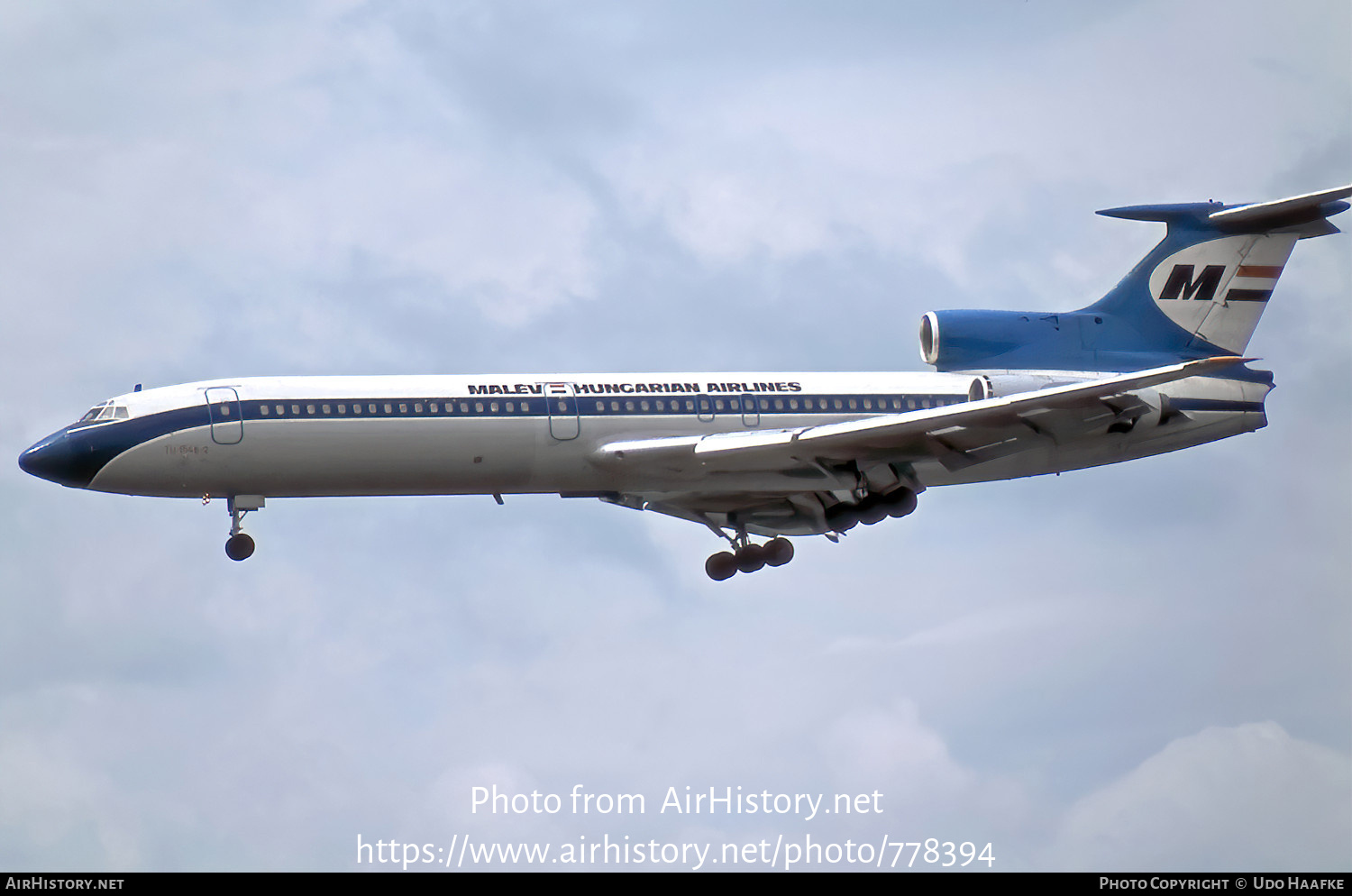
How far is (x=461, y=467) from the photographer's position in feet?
119

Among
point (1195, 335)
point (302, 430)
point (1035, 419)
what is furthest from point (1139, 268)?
point (302, 430)

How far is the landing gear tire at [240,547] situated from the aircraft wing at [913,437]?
7.24 m

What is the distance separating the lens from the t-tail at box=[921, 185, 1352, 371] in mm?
41031

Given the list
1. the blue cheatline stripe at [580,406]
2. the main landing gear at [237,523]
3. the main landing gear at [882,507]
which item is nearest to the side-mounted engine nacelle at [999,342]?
the blue cheatline stripe at [580,406]

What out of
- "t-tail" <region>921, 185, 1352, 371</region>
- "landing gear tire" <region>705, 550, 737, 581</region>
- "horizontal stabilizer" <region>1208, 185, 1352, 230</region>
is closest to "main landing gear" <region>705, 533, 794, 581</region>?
"landing gear tire" <region>705, 550, 737, 581</region>

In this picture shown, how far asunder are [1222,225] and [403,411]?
1959 centimetres

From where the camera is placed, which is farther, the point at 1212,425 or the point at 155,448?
the point at 1212,425

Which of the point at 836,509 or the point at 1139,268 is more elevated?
the point at 1139,268

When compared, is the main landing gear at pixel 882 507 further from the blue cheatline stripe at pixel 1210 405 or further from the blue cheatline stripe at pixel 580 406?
the blue cheatline stripe at pixel 1210 405

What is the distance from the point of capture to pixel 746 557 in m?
41.6

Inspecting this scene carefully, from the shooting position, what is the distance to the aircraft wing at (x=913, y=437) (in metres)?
35.0

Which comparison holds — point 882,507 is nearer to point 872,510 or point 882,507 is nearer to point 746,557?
point 872,510

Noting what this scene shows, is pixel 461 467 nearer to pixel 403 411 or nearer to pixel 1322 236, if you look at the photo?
pixel 403 411

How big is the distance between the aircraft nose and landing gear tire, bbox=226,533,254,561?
3083 mm
